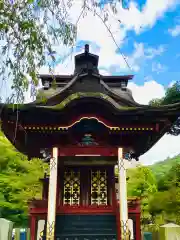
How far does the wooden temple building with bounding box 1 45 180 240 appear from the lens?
10461 millimetres

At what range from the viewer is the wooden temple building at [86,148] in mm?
10461

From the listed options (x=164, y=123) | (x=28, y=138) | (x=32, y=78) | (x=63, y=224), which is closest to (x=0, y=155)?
(x=28, y=138)

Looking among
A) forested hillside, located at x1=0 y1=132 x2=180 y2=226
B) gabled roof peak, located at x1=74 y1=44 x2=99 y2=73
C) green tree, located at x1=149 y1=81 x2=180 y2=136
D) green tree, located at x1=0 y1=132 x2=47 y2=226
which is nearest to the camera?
gabled roof peak, located at x1=74 y1=44 x2=99 y2=73

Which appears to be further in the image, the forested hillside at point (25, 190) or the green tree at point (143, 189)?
the green tree at point (143, 189)

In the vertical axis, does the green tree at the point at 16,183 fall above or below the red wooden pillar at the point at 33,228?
above

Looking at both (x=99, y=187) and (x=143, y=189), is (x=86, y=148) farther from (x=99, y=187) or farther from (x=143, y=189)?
(x=143, y=189)

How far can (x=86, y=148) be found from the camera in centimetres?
1123

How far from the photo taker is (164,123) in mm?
10867

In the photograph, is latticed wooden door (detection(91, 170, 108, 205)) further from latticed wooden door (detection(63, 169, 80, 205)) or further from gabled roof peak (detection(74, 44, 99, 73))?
gabled roof peak (detection(74, 44, 99, 73))

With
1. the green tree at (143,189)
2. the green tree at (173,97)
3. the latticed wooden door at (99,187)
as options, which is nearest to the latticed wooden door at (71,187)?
the latticed wooden door at (99,187)

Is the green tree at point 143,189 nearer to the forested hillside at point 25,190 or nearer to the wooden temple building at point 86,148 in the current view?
the forested hillside at point 25,190

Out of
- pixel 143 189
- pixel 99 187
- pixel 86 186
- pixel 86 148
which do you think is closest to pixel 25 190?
pixel 143 189

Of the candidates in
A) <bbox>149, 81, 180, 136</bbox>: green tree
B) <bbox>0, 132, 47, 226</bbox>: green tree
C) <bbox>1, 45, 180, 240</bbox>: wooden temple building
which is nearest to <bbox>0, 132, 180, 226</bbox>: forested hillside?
<bbox>0, 132, 47, 226</bbox>: green tree

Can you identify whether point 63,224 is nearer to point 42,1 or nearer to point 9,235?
point 9,235
